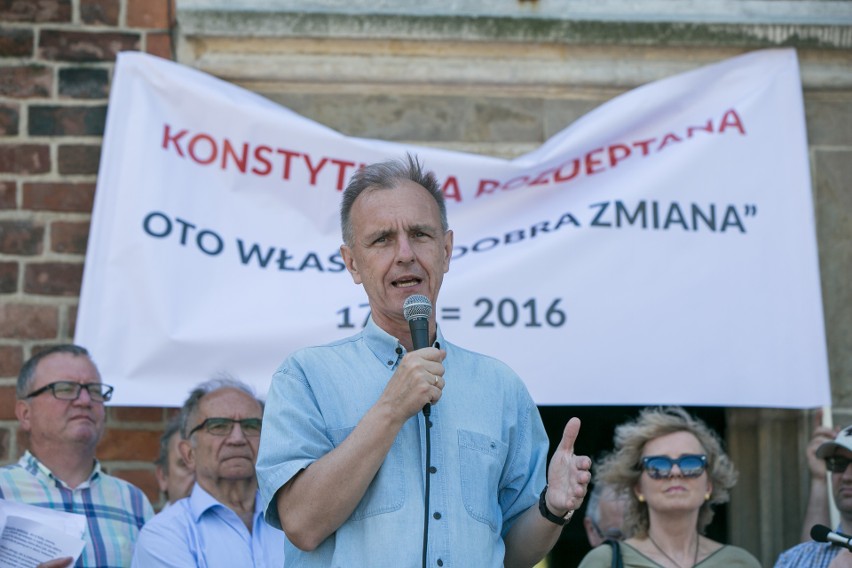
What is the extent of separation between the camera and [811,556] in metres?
4.73

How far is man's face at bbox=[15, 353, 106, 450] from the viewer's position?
471 cm

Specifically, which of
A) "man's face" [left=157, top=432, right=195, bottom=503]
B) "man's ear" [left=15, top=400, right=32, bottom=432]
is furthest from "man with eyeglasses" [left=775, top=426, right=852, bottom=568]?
"man's ear" [left=15, top=400, right=32, bottom=432]

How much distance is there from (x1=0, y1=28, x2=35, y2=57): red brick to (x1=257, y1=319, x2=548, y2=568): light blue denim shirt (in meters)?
3.07

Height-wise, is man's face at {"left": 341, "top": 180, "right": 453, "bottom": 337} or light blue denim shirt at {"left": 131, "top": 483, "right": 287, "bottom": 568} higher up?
man's face at {"left": 341, "top": 180, "right": 453, "bottom": 337}

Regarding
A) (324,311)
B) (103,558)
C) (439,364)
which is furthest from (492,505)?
(324,311)

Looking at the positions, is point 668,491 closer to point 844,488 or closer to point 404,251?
point 844,488

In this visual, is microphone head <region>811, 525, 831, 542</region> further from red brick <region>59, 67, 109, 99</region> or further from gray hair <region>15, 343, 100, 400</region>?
red brick <region>59, 67, 109, 99</region>

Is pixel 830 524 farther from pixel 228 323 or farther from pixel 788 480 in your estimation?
pixel 228 323

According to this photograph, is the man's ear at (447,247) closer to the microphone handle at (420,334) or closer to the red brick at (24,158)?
the microphone handle at (420,334)

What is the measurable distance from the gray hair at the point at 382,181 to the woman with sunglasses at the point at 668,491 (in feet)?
6.34

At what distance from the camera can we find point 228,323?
209 inches

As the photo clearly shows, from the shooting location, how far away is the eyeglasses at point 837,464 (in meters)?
4.88

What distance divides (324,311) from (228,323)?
38 centimetres

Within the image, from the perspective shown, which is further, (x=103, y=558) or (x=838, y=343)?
(x=838, y=343)
